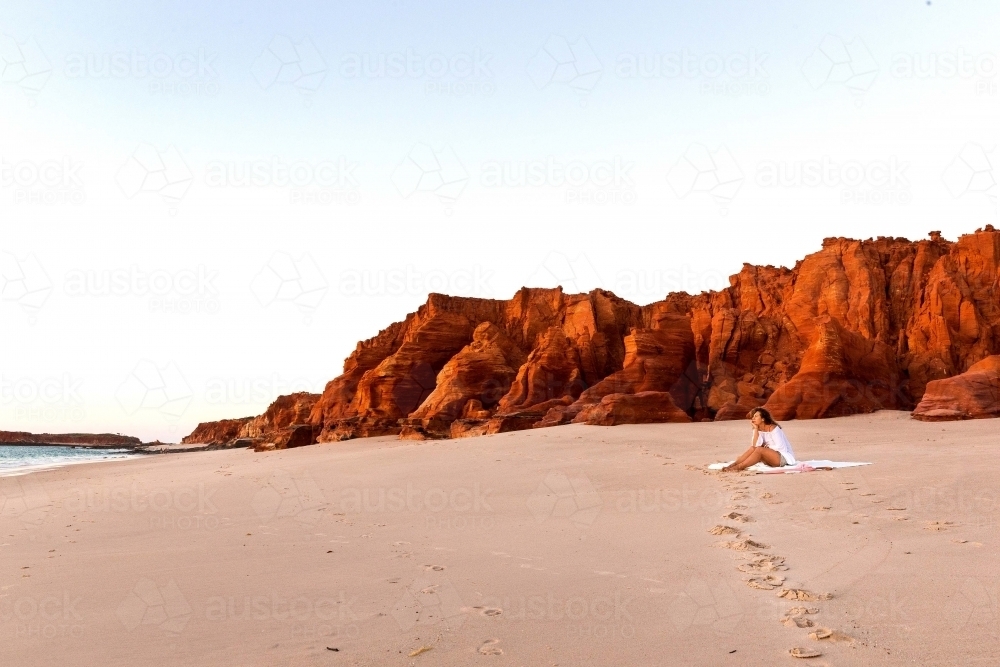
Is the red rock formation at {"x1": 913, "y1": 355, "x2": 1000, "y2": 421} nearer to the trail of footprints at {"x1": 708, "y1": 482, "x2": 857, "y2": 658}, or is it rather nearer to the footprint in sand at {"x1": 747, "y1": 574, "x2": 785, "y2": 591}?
the trail of footprints at {"x1": 708, "y1": 482, "x2": 857, "y2": 658}

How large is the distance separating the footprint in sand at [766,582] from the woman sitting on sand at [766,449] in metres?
5.36

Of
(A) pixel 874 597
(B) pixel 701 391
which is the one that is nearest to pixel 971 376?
(B) pixel 701 391

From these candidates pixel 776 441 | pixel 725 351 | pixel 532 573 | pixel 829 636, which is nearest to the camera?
pixel 829 636

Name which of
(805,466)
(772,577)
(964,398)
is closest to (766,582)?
(772,577)

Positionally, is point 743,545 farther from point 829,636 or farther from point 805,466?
point 805,466

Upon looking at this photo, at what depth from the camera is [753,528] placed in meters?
5.42

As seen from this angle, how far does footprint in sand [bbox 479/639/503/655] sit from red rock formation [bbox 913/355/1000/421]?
1650 centimetres

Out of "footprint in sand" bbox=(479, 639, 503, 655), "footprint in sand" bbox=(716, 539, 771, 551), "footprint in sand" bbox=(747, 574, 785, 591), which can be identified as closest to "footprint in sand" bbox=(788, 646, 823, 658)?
"footprint in sand" bbox=(747, 574, 785, 591)

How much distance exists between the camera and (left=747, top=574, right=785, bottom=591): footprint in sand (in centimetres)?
377

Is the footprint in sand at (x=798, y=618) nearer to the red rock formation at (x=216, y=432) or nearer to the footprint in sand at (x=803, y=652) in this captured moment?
the footprint in sand at (x=803, y=652)

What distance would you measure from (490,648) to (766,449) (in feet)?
23.5

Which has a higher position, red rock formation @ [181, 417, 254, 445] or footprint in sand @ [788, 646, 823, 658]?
footprint in sand @ [788, 646, 823, 658]

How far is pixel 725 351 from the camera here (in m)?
26.8

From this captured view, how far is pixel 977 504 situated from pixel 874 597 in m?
2.78
